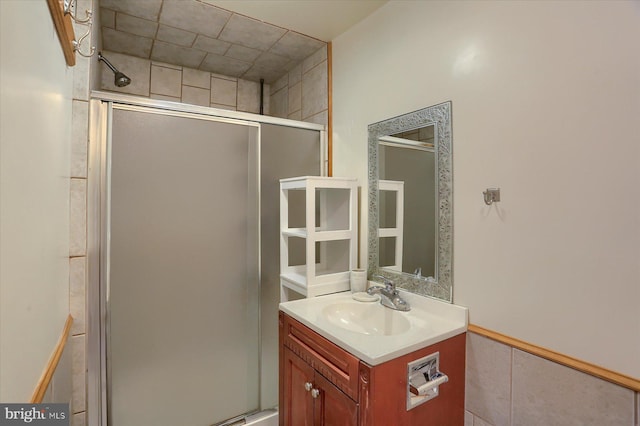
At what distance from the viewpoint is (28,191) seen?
0.74m

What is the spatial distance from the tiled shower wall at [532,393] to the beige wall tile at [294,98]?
1.89m

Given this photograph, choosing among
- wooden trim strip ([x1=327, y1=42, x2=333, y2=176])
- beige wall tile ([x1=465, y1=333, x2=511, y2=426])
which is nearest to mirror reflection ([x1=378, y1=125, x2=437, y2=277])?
beige wall tile ([x1=465, y1=333, x2=511, y2=426])

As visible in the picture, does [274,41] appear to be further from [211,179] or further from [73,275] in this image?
[73,275]

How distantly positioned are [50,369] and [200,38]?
1934mm

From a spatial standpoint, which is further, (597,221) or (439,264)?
(439,264)

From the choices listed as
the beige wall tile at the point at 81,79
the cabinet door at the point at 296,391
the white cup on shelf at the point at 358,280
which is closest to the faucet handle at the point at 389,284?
the white cup on shelf at the point at 358,280

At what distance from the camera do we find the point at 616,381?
87 centimetres

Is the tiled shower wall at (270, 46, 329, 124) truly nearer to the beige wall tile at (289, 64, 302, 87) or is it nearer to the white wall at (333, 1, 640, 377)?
the beige wall tile at (289, 64, 302, 87)

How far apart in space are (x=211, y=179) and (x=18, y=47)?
1091 millimetres

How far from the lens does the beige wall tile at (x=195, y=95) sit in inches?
97.1

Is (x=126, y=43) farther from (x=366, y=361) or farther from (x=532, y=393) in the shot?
(x=532, y=393)

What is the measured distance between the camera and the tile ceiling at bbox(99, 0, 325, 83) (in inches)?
68.1

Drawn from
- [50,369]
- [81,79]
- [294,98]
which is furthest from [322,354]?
[294,98]

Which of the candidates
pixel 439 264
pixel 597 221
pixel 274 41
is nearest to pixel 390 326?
pixel 439 264
